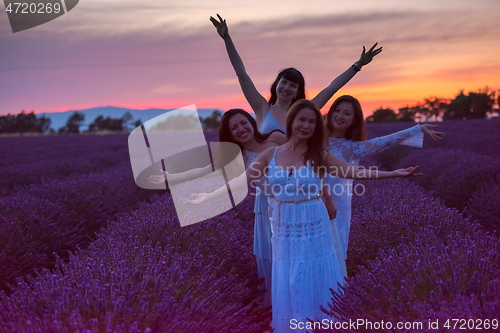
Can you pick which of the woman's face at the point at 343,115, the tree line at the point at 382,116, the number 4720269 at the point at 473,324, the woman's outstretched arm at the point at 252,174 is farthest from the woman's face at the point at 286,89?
the tree line at the point at 382,116

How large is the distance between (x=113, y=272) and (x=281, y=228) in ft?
3.16

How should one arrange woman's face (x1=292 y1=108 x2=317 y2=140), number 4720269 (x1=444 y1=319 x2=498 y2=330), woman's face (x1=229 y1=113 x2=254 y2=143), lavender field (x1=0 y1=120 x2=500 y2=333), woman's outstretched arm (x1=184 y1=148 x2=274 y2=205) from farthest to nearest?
woman's face (x1=229 y1=113 x2=254 y2=143) → woman's outstretched arm (x1=184 y1=148 x2=274 y2=205) → woman's face (x1=292 y1=108 x2=317 y2=140) → lavender field (x1=0 y1=120 x2=500 y2=333) → number 4720269 (x1=444 y1=319 x2=498 y2=330)

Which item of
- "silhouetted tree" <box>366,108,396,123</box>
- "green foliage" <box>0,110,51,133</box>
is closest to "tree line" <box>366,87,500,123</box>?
"silhouetted tree" <box>366,108,396,123</box>

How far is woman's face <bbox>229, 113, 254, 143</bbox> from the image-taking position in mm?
2787

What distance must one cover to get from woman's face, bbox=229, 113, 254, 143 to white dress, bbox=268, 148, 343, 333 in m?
0.37

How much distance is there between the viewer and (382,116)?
44.5 metres

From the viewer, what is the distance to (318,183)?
8.13 ft

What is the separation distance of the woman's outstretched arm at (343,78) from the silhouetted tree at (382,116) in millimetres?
41962

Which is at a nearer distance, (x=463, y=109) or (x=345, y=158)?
(x=345, y=158)

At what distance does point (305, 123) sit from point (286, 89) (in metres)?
0.60

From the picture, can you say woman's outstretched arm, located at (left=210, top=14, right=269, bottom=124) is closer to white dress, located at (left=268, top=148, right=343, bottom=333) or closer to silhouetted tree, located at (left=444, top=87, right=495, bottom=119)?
white dress, located at (left=268, top=148, right=343, bottom=333)

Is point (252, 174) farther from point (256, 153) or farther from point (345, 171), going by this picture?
point (345, 171)

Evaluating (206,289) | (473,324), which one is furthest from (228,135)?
(473,324)

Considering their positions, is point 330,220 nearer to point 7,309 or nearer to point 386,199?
point 386,199
